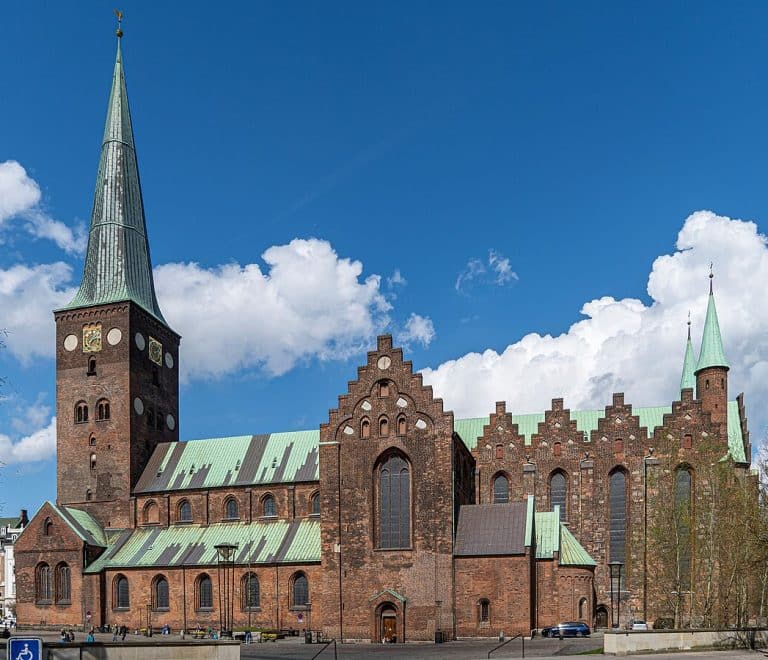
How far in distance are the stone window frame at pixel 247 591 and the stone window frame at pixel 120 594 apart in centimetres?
999

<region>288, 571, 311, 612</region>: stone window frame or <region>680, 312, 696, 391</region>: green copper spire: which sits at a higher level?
<region>680, 312, 696, 391</region>: green copper spire

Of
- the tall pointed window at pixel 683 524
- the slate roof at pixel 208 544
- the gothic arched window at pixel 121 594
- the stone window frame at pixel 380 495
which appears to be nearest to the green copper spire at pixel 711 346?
the tall pointed window at pixel 683 524

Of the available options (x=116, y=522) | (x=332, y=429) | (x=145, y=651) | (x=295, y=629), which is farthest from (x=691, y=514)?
(x=116, y=522)

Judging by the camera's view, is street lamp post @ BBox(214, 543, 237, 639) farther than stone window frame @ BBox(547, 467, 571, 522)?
No

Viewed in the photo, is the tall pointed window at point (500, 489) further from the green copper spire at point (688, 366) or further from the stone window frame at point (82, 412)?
the stone window frame at point (82, 412)

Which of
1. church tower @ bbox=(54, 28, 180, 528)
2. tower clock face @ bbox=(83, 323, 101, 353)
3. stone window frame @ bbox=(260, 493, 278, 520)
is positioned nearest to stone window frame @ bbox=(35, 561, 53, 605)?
church tower @ bbox=(54, 28, 180, 528)

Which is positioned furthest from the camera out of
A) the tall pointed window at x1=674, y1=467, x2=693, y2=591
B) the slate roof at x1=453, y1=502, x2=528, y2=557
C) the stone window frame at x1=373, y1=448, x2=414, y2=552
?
the stone window frame at x1=373, y1=448, x2=414, y2=552

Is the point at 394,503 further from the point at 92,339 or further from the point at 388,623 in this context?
the point at 92,339

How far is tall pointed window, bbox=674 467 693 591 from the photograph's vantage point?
2046 inches

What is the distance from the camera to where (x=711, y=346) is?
67688 millimetres

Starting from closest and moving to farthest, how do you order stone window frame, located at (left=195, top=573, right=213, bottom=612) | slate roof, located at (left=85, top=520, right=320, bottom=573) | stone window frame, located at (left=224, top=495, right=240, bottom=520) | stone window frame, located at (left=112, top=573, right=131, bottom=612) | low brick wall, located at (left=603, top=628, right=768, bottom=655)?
low brick wall, located at (left=603, top=628, right=768, bottom=655)
slate roof, located at (left=85, top=520, right=320, bottom=573)
stone window frame, located at (left=195, top=573, right=213, bottom=612)
stone window frame, located at (left=112, top=573, right=131, bottom=612)
stone window frame, located at (left=224, top=495, right=240, bottom=520)

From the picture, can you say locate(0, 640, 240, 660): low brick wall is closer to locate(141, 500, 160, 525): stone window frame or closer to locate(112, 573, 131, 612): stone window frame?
locate(112, 573, 131, 612): stone window frame

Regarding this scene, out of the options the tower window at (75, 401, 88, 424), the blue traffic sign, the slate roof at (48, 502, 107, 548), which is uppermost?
the tower window at (75, 401, 88, 424)

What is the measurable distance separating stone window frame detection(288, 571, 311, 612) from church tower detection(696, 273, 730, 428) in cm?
3279
